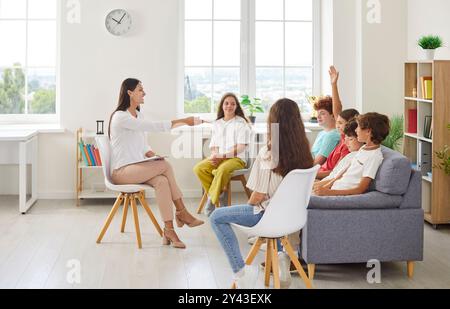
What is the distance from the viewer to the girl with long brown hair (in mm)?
4258

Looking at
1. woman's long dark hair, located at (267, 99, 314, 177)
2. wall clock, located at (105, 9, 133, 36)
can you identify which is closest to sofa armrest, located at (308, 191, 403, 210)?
woman's long dark hair, located at (267, 99, 314, 177)

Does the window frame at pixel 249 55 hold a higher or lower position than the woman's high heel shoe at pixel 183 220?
higher

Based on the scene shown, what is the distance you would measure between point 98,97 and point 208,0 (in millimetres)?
1558

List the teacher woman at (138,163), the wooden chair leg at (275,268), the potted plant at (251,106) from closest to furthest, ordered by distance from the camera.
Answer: the wooden chair leg at (275,268), the teacher woman at (138,163), the potted plant at (251,106)

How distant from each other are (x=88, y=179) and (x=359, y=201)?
3820mm

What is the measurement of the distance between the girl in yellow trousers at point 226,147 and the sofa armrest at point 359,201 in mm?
1982

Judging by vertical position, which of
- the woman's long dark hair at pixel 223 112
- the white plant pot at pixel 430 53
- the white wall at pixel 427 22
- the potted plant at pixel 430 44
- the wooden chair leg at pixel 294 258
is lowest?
the wooden chair leg at pixel 294 258

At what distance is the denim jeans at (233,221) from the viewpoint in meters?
4.30

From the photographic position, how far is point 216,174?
6.57 m

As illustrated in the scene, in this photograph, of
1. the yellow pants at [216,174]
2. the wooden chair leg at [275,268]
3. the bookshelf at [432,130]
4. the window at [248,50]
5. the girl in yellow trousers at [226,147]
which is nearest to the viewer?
the wooden chair leg at [275,268]

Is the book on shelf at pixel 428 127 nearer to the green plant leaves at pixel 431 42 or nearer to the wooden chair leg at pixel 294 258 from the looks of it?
the green plant leaves at pixel 431 42

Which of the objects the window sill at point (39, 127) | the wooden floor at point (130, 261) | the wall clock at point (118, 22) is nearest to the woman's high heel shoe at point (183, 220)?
the wooden floor at point (130, 261)

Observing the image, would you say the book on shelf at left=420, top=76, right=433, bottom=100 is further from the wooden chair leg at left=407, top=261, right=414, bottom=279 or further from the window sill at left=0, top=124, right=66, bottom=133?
the window sill at left=0, top=124, right=66, bottom=133
